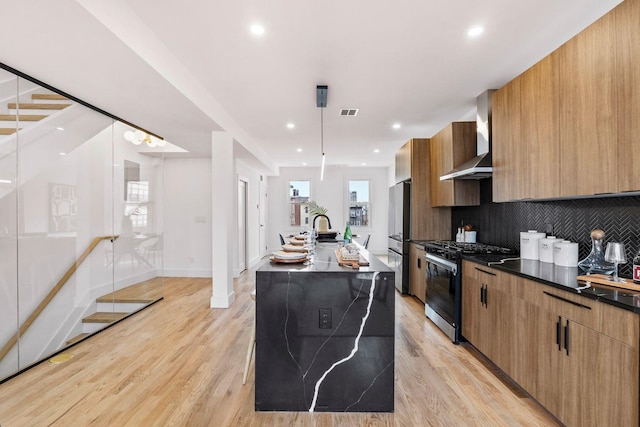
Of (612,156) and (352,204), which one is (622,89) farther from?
(352,204)

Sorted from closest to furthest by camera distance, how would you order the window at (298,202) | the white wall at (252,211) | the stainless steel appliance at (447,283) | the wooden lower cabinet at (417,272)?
the stainless steel appliance at (447,283) < the wooden lower cabinet at (417,272) < the white wall at (252,211) < the window at (298,202)

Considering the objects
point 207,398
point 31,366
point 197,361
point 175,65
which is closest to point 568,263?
point 207,398

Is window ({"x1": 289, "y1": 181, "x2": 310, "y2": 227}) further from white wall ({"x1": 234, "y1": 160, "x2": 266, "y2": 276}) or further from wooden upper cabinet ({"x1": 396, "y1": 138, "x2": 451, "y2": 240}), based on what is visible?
wooden upper cabinet ({"x1": 396, "y1": 138, "x2": 451, "y2": 240})

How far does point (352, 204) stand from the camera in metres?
9.43

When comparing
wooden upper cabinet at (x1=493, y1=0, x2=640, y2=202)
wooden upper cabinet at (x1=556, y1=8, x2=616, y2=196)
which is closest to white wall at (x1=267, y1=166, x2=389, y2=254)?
wooden upper cabinet at (x1=493, y1=0, x2=640, y2=202)

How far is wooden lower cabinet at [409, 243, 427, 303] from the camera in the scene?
4203 millimetres

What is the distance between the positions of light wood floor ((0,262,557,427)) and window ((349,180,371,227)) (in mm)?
5986

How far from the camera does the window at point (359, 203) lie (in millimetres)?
9414

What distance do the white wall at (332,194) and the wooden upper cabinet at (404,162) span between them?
3813mm

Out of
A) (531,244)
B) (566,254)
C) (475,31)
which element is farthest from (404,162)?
(566,254)

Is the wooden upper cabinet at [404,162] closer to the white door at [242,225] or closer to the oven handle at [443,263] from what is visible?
the oven handle at [443,263]

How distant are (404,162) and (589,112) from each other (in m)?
3.18

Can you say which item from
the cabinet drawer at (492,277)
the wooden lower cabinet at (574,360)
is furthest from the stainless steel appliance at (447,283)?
the wooden lower cabinet at (574,360)

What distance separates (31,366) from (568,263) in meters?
4.44
